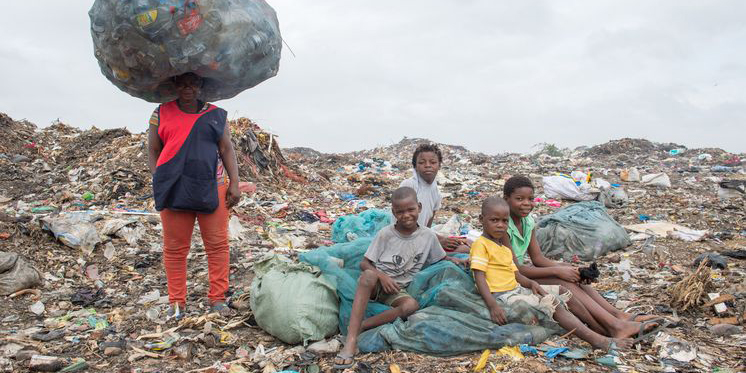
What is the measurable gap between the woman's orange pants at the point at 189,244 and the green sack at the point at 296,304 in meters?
0.29

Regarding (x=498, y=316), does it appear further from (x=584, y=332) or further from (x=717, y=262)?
(x=717, y=262)

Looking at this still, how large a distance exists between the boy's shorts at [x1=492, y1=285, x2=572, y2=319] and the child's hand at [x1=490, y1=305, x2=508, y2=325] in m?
0.10

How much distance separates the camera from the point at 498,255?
312 centimetres

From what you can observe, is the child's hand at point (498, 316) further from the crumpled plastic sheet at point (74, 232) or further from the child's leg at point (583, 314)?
the crumpled plastic sheet at point (74, 232)

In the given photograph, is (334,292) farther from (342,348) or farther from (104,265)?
(104,265)

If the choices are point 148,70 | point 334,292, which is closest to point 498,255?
point 334,292

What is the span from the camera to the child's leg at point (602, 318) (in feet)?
9.56

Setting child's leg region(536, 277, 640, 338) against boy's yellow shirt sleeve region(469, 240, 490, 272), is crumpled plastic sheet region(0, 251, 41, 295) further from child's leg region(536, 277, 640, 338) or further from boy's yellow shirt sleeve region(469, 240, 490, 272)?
child's leg region(536, 277, 640, 338)

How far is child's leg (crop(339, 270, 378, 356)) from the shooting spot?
2.91m

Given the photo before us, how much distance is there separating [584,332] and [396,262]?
3.76 ft

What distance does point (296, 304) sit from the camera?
122 inches

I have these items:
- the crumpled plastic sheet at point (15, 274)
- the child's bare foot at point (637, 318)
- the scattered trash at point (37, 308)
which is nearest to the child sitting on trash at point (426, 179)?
the child's bare foot at point (637, 318)

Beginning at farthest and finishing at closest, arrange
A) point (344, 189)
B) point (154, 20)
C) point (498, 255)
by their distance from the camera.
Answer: point (344, 189)
point (498, 255)
point (154, 20)

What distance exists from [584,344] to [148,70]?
2.93 m
